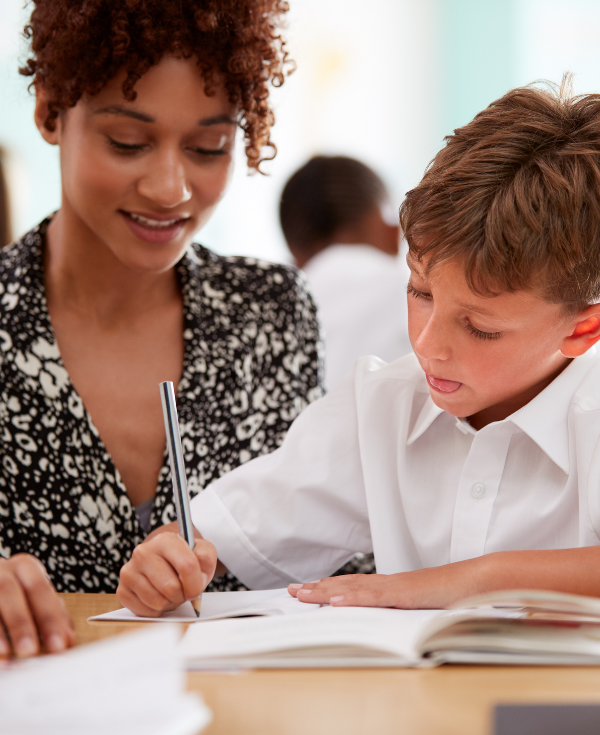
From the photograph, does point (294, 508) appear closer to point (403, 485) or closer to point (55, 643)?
point (403, 485)

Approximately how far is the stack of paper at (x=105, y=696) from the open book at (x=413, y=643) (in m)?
0.13

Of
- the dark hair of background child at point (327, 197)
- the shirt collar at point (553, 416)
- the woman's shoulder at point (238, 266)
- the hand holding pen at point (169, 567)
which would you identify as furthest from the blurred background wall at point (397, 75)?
the hand holding pen at point (169, 567)

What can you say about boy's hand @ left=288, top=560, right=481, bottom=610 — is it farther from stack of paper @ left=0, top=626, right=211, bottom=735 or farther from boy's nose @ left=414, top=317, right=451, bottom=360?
stack of paper @ left=0, top=626, right=211, bottom=735

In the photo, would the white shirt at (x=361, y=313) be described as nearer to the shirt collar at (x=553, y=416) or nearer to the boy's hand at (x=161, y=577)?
the shirt collar at (x=553, y=416)

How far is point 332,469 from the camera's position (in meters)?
1.04

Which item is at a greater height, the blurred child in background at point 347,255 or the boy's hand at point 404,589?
the blurred child in background at point 347,255

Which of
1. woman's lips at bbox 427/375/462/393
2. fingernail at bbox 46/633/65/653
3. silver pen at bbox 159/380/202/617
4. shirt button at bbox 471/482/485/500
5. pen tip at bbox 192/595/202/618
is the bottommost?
pen tip at bbox 192/595/202/618

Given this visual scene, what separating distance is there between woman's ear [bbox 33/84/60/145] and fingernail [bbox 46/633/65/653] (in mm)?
818

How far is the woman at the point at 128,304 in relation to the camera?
3.69 feet

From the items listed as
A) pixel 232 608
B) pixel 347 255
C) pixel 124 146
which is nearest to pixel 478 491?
pixel 232 608

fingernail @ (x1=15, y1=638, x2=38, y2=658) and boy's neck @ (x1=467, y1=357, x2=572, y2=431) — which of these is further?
boy's neck @ (x1=467, y1=357, x2=572, y2=431)

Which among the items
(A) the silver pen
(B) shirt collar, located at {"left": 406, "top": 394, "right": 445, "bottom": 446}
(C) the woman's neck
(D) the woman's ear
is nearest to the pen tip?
(A) the silver pen

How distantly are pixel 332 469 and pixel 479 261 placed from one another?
1.10ft

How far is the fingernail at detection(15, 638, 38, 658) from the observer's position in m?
0.61
